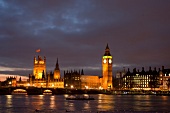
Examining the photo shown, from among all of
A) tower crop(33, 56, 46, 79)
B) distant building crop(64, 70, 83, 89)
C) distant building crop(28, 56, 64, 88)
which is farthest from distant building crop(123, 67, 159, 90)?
tower crop(33, 56, 46, 79)

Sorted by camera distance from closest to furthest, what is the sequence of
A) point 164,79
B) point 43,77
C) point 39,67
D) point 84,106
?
1. point 84,106
2. point 164,79
3. point 43,77
4. point 39,67

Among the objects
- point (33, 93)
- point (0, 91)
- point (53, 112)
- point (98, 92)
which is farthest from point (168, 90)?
point (53, 112)

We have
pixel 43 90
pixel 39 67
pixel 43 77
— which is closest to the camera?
pixel 43 90

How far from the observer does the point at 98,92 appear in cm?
14900

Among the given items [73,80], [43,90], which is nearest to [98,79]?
[73,80]

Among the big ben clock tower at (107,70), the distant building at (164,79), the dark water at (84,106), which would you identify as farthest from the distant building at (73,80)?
the dark water at (84,106)

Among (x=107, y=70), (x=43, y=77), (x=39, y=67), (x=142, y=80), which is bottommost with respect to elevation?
(x=142, y=80)

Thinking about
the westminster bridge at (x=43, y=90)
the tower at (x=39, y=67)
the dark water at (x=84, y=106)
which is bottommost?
the dark water at (x=84, y=106)

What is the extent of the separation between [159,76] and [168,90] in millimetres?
13854

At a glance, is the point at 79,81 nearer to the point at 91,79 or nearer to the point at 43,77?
the point at 91,79

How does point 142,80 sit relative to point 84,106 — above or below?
above

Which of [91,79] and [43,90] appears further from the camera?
[91,79]

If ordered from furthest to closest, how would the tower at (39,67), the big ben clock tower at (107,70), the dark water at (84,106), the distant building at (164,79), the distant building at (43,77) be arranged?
the tower at (39,67) < the big ben clock tower at (107,70) < the distant building at (43,77) < the distant building at (164,79) < the dark water at (84,106)

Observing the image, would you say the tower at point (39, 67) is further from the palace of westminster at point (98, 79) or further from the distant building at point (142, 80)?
the distant building at point (142, 80)
